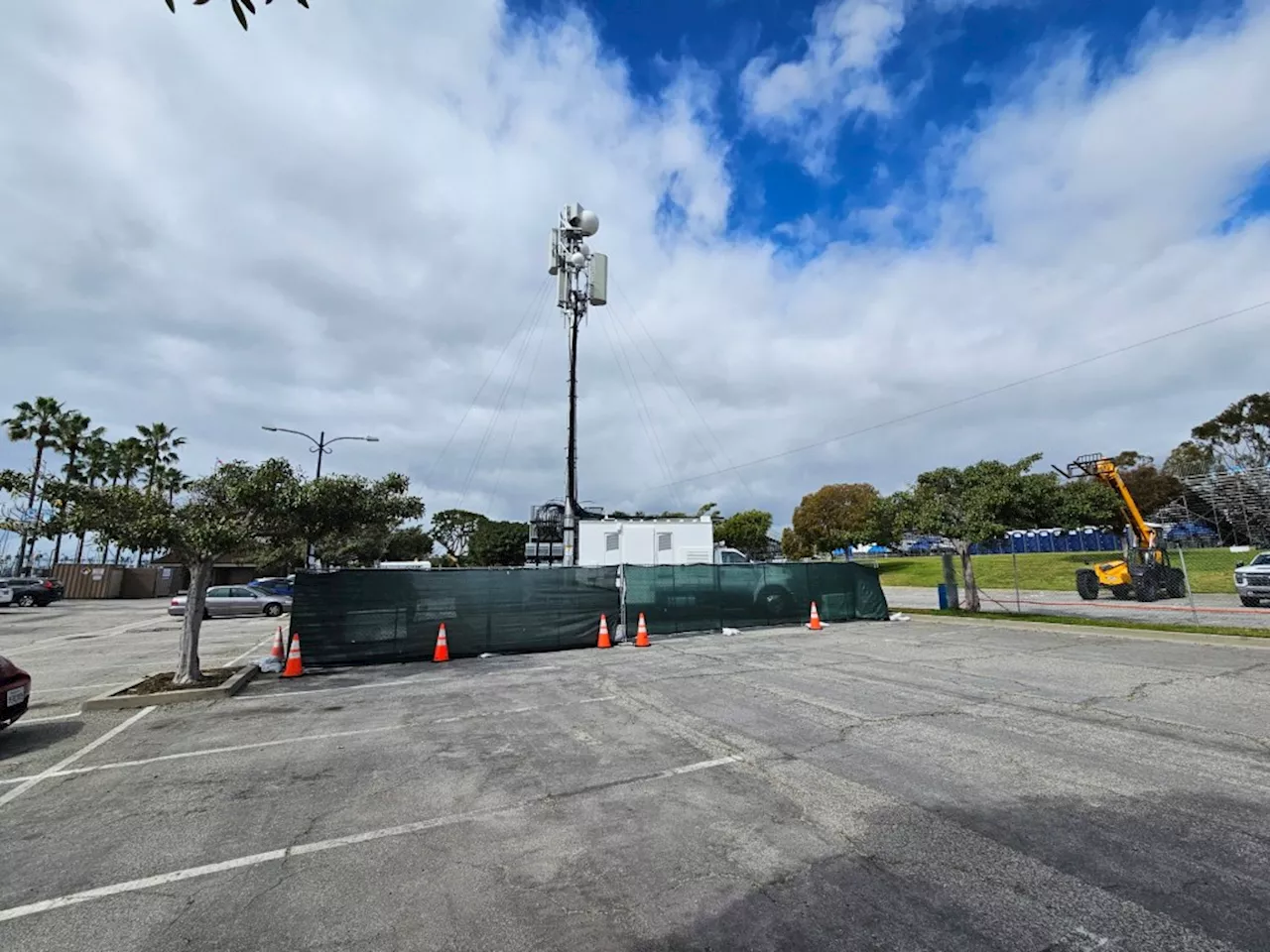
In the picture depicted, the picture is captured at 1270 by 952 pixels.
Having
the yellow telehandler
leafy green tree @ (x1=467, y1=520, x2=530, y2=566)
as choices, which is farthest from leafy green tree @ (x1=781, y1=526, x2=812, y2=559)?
the yellow telehandler

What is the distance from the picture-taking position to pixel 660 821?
432 cm

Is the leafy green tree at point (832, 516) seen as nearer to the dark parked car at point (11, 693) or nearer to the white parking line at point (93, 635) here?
the white parking line at point (93, 635)

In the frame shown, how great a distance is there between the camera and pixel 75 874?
3.75m

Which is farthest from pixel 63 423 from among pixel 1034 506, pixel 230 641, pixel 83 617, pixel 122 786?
pixel 1034 506

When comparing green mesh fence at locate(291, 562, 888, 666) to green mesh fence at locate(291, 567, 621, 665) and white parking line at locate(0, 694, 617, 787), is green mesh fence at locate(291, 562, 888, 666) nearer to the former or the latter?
green mesh fence at locate(291, 567, 621, 665)

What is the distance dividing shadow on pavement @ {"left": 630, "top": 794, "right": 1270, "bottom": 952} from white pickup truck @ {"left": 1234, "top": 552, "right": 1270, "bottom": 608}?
2145 centimetres

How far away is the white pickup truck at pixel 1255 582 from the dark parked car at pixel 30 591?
53625mm

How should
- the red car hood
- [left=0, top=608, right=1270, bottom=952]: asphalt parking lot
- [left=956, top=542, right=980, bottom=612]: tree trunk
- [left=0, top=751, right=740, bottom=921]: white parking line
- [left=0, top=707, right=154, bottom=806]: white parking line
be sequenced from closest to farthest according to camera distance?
[left=0, top=608, right=1270, bottom=952]: asphalt parking lot → [left=0, top=751, right=740, bottom=921]: white parking line → [left=0, top=707, right=154, bottom=806]: white parking line → the red car hood → [left=956, top=542, right=980, bottom=612]: tree trunk

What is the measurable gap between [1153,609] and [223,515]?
25.0 m

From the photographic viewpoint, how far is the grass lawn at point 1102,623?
12719 mm

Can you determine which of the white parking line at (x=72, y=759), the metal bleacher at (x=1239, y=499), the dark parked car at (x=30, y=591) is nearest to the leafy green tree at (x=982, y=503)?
the white parking line at (x=72, y=759)

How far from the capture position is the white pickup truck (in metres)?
19.2

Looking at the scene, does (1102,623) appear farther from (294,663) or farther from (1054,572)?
(1054,572)

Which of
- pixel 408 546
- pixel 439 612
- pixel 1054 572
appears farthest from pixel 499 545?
pixel 439 612
